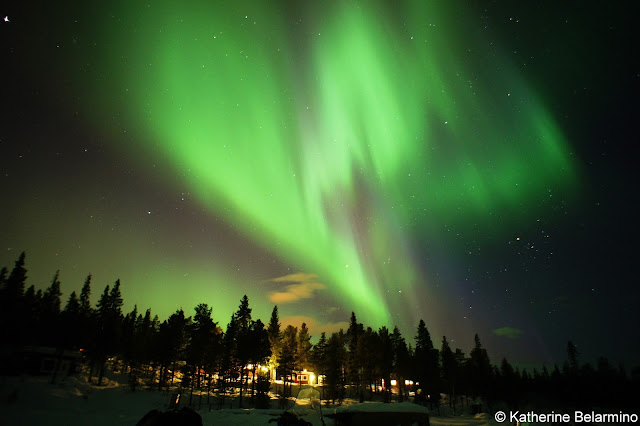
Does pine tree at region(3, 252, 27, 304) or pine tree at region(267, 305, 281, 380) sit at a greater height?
pine tree at region(3, 252, 27, 304)

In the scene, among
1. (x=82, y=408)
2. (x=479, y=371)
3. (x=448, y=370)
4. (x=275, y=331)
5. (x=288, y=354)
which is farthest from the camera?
(x=479, y=371)

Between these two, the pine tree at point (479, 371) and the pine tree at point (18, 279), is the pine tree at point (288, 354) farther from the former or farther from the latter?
the pine tree at point (479, 371)

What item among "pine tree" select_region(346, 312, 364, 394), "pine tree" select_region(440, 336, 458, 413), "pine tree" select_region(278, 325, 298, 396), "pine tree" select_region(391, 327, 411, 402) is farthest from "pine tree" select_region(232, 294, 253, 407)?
"pine tree" select_region(440, 336, 458, 413)

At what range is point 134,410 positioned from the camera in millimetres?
40688

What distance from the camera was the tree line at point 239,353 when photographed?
54875 mm

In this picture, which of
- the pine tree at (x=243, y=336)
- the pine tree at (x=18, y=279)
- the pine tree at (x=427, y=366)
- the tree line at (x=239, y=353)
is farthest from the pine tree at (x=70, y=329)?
the pine tree at (x=427, y=366)

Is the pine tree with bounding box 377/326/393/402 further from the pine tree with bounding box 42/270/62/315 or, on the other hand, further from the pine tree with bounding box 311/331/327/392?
the pine tree with bounding box 42/270/62/315

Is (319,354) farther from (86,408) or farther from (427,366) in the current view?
(86,408)

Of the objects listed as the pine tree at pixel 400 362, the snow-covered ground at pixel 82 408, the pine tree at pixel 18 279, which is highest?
the pine tree at pixel 18 279

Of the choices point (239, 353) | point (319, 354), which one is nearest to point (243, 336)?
point (239, 353)

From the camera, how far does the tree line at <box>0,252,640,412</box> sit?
180 feet

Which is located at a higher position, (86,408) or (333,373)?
(333,373)

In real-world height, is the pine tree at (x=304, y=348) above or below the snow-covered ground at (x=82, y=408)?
above

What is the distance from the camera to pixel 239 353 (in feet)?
184
